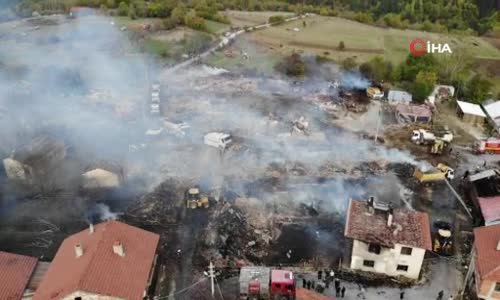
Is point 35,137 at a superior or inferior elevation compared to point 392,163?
superior

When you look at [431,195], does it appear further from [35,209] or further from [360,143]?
[35,209]

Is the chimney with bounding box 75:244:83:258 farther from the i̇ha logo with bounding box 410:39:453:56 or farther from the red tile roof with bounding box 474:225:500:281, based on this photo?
the i̇ha logo with bounding box 410:39:453:56

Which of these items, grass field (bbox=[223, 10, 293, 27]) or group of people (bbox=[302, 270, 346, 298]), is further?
grass field (bbox=[223, 10, 293, 27])

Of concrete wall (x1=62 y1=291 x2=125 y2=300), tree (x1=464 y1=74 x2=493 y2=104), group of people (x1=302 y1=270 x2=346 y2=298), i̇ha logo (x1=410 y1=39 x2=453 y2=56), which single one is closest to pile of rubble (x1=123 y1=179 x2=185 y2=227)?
group of people (x1=302 y1=270 x2=346 y2=298)

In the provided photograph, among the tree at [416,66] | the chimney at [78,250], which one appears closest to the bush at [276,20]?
the tree at [416,66]

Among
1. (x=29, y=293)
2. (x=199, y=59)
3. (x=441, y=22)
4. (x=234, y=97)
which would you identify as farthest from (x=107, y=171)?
(x=441, y=22)
